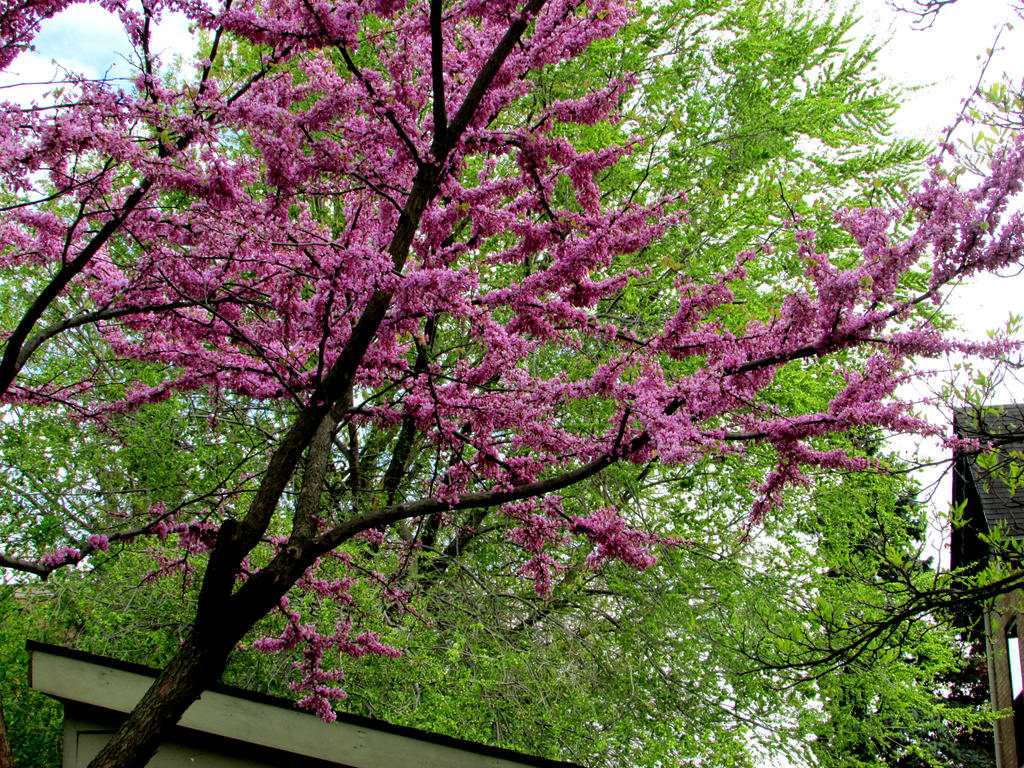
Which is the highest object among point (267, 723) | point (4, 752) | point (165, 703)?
point (267, 723)

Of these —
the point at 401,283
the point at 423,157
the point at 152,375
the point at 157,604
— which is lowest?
the point at 157,604

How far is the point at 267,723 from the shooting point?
5.27 m

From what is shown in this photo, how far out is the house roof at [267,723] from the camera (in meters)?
5.25

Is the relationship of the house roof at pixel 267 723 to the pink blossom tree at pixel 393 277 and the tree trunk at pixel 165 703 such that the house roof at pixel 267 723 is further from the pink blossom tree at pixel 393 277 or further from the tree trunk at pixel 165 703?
the tree trunk at pixel 165 703

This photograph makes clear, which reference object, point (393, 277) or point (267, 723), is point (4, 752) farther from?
point (393, 277)

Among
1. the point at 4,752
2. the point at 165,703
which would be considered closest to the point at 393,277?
the point at 165,703

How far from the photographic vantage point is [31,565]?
15.2 feet

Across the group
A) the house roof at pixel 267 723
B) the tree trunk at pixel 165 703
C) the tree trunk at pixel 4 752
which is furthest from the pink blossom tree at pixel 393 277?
the tree trunk at pixel 4 752

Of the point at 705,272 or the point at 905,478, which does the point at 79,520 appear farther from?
the point at 905,478

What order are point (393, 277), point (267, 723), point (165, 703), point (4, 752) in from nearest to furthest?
point (165, 703) < point (4, 752) < point (393, 277) < point (267, 723)

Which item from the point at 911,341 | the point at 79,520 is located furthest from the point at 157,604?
the point at 911,341

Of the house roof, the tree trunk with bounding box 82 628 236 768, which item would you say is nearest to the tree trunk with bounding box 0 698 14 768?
the tree trunk with bounding box 82 628 236 768

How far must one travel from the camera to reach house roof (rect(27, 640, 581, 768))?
5246mm

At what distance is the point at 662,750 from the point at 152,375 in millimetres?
7395
